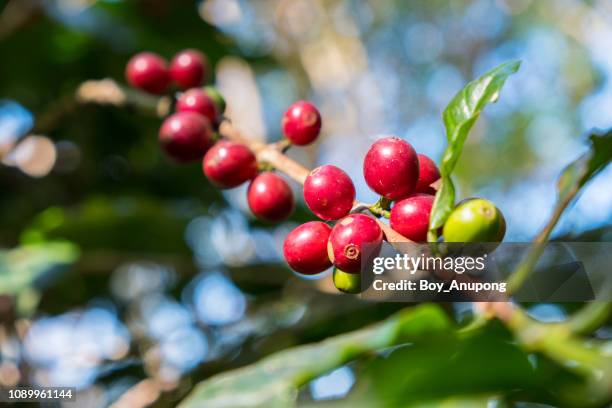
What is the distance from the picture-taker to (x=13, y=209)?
8.05ft

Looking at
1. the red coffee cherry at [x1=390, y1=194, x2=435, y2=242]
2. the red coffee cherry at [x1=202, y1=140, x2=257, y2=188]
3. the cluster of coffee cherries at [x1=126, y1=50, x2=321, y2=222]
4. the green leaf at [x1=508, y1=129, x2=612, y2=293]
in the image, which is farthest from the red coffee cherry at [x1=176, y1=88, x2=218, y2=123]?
the green leaf at [x1=508, y1=129, x2=612, y2=293]

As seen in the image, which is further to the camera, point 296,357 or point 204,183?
point 204,183

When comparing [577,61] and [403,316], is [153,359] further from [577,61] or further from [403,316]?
[577,61]

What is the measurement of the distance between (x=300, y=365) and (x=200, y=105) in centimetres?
73

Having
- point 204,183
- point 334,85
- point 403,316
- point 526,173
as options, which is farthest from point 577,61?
point 403,316

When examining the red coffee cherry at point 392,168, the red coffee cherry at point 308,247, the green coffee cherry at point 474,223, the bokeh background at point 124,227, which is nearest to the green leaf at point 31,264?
the bokeh background at point 124,227

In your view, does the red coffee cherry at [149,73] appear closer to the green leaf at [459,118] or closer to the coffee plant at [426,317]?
the coffee plant at [426,317]

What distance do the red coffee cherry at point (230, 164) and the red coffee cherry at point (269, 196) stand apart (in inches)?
1.1

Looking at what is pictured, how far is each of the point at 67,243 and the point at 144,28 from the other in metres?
1.02

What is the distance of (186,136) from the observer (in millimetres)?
1279

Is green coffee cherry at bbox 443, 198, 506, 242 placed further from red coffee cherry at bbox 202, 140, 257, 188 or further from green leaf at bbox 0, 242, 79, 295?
green leaf at bbox 0, 242, 79, 295

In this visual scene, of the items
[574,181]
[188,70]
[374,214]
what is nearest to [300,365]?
[374,214]

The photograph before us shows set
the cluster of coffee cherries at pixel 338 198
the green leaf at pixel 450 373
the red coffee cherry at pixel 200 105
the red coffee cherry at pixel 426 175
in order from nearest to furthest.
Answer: the green leaf at pixel 450 373, the cluster of coffee cherries at pixel 338 198, the red coffee cherry at pixel 426 175, the red coffee cherry at pixel 200 105

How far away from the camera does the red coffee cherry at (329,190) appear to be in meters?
0.95
